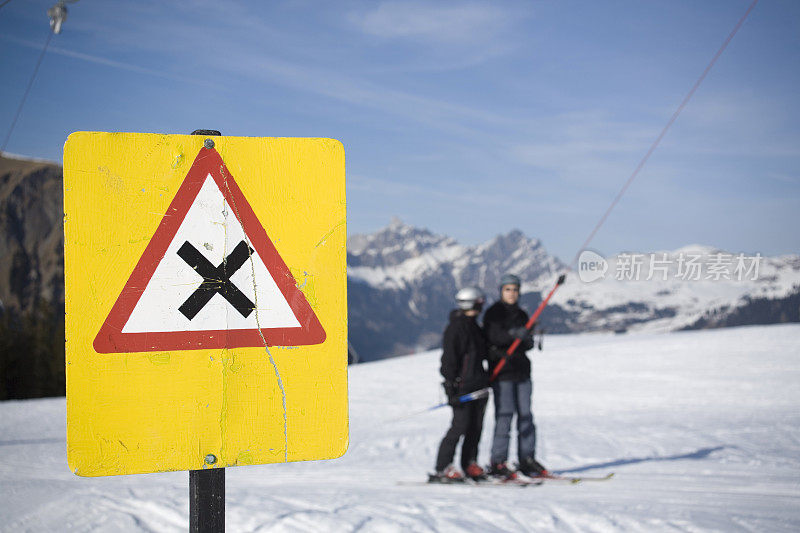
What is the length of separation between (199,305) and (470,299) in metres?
4.88

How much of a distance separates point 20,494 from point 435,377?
12595mm

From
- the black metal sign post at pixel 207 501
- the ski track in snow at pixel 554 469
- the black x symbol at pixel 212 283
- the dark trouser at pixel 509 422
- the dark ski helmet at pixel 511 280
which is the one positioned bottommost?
the ski track in snow at pixel 554 469

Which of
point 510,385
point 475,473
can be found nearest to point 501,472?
point 475,473

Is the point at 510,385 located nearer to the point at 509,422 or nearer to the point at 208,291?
the point at 509,422

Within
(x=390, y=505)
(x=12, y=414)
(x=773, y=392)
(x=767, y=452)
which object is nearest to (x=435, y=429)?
(x=767, y=452)

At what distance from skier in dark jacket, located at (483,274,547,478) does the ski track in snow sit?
23.0 inches

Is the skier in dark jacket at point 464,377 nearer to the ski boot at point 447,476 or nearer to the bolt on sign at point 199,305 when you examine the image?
the ski boot at point 447,476

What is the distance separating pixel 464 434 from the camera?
6375 mm

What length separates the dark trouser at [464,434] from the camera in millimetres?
6230

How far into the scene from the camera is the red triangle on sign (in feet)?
5.21

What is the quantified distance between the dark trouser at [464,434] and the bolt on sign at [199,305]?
4.77 m

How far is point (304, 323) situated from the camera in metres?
1.66

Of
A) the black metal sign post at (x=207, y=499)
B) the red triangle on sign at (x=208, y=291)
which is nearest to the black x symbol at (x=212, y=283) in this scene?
the red triangle on sign at (x=208, y=291)

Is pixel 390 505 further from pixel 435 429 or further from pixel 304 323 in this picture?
pixel 435 429
